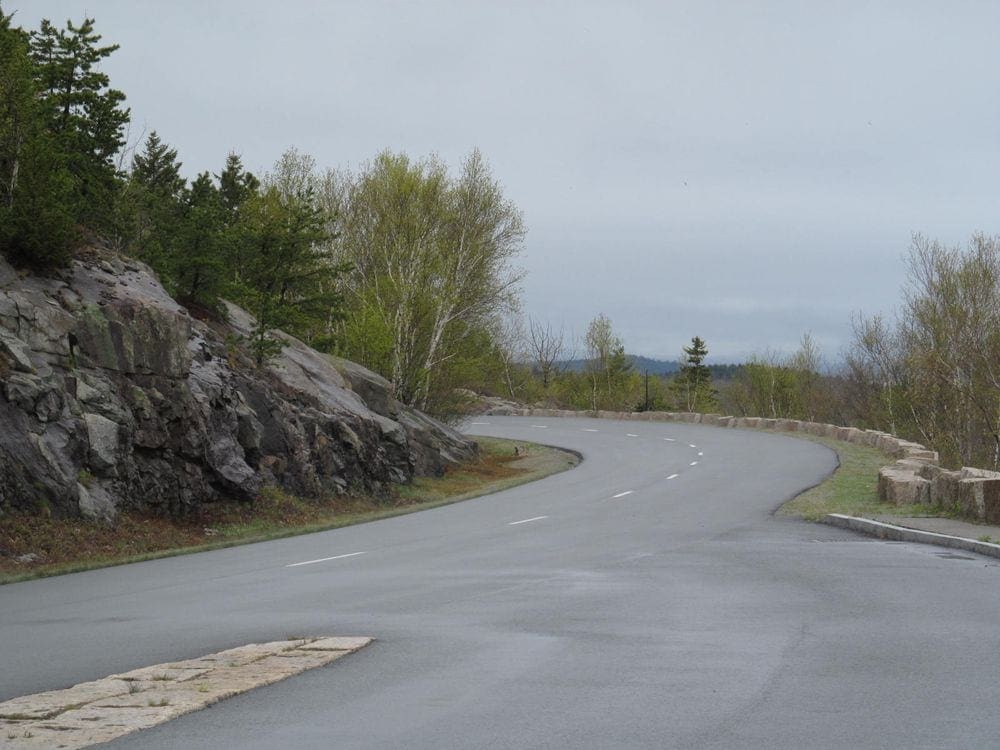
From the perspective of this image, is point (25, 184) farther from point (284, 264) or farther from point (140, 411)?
point (284, 264)

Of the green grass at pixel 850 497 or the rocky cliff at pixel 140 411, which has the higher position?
the rocky cliff at pixel 140 411

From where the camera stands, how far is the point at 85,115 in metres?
29.0

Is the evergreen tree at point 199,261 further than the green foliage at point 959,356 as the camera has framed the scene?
No

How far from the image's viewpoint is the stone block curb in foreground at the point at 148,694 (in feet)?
20.1

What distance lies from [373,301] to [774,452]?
53.8ft

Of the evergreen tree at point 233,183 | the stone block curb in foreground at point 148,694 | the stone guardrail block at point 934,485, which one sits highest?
the evergreen tree at point 233,183

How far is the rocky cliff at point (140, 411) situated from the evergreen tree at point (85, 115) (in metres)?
2.49

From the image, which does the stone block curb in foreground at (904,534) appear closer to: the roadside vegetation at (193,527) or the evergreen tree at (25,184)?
the roadside vegetation at (193,527)

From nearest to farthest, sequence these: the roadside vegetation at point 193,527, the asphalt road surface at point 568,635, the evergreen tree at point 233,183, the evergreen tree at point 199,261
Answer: the asphalt road surface at point 568,635 < the roadside vegetation at point 193,527 < the evergreen tree at point 199,261 < the evergreen tree at point 233,183

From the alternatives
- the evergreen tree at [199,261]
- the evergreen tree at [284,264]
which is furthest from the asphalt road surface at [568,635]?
the evergreen tree at [284,264]

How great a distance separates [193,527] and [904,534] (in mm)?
12854

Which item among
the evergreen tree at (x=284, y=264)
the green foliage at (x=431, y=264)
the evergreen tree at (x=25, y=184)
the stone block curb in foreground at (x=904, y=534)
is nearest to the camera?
the stone block curb in foreground at (x=904, y=534)

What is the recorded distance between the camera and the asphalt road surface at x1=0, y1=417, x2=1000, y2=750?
5.98m

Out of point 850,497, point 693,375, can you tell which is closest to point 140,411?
point 850,497
